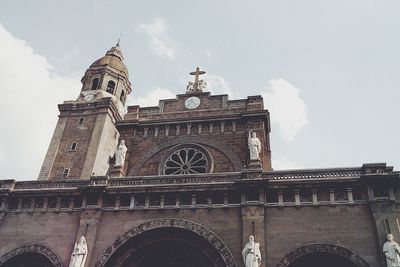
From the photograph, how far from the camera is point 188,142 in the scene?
28.1 m

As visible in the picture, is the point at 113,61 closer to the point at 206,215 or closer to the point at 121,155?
the point at 121,155

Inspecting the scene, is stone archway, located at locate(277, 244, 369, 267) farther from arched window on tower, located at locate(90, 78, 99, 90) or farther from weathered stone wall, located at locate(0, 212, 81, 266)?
arched window on tower, located at locate(90, 78, 99, 90)

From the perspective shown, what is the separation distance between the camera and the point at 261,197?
2114 centimetres

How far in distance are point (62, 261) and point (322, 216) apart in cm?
1303

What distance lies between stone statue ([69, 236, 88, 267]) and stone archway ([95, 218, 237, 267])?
2.52ft

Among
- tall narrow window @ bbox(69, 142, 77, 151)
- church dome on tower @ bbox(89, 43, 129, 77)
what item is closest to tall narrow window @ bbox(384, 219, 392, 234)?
tall narrow window @ bbox(69, 142, 77, 151)

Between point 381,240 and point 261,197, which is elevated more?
point 261,197

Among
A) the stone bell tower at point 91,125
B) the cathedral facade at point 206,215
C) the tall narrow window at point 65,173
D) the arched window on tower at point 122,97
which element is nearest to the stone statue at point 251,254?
the cathedral facade at point 206,215

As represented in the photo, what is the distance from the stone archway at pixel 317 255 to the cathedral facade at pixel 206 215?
0.15 feet

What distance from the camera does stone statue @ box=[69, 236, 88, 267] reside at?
20.4 metres

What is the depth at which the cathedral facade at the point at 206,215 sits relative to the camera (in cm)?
1962

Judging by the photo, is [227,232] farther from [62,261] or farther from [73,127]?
[73,127]

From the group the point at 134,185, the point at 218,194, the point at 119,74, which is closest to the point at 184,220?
the point at 218,194

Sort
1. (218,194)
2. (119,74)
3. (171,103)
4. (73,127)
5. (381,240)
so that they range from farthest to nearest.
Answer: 1. (119,74)
2. (73,127)
3. (171,103)
4. (218,194)
5. (381,240)
